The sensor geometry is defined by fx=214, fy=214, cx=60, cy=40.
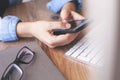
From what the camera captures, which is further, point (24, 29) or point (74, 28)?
point (24, 29)

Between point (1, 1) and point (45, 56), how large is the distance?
1.74 ft

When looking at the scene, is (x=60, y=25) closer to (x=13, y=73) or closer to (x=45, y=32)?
(x=45, y=32)

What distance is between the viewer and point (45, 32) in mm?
638

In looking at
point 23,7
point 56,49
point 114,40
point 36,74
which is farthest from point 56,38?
point 114,40

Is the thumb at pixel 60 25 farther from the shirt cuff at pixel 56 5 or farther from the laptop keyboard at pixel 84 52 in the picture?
the shirt cuff at pixel 56 5

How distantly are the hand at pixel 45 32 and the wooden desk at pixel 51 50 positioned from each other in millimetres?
17

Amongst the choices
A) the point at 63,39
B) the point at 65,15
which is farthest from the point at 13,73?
the point at 65,15

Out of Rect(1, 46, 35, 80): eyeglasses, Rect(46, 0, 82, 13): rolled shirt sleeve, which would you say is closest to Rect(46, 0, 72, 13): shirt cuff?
Rect(46, 0, 82, 13): rolled shirt sleeve

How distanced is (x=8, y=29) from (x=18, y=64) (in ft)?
0.62

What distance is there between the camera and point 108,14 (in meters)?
0.18

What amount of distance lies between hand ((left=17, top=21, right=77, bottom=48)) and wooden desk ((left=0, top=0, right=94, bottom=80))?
0.02m

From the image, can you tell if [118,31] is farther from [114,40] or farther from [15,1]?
[15,1]

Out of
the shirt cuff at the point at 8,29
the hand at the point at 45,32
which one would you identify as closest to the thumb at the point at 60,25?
the hand at the point at 45,32

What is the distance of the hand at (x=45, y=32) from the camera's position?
0.59 m
